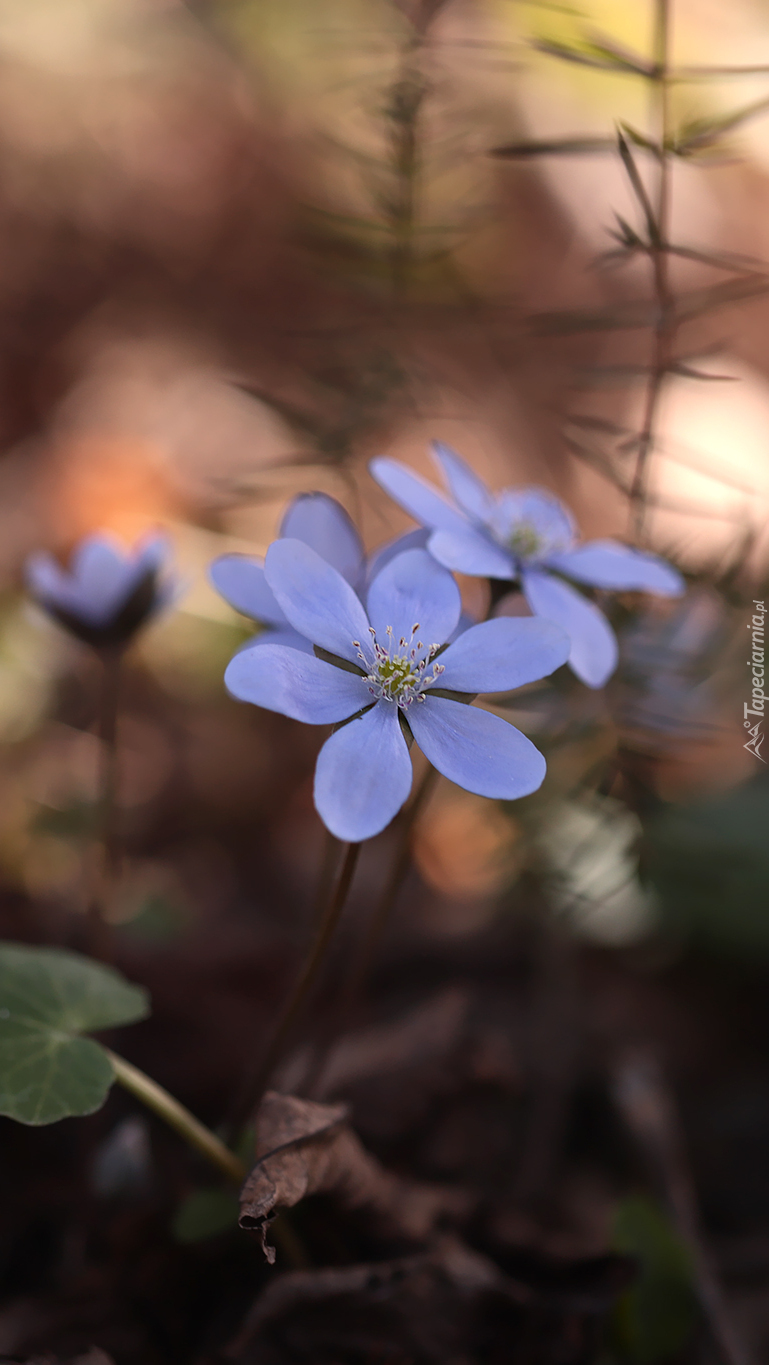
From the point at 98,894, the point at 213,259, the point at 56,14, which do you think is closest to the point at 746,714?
the point at 98,894

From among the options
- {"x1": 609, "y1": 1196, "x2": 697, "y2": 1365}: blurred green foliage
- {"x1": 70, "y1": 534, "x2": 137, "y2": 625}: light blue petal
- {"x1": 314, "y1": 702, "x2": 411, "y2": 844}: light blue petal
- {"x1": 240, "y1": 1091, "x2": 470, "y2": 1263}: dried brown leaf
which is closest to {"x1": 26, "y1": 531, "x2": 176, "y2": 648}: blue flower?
{"x1": 70, "y1": 534, "x2": 137, "y2": 625}: light blue petal

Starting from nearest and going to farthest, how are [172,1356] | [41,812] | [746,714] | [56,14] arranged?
[172,1356] < [746,714] < [41,812] < [56,14]

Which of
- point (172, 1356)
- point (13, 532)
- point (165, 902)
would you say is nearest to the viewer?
point (172, 1356)

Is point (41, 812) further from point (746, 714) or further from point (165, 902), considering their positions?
point (746, 714)

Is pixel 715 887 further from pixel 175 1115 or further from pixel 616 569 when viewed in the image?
pixel 175 1115

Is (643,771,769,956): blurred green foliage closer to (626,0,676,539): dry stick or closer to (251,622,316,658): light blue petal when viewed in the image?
(626,0,676,539): dry stick

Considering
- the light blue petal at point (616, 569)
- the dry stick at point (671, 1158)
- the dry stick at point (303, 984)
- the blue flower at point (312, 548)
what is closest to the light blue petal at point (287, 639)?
the blue flower at point (312, 548)

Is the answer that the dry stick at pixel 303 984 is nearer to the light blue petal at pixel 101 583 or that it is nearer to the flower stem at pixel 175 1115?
the flower stem at pixel 175 1115
